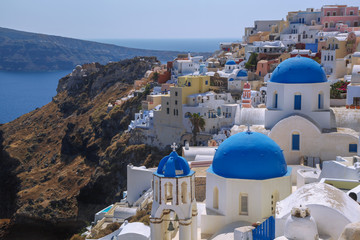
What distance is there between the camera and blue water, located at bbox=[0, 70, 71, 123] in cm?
11600

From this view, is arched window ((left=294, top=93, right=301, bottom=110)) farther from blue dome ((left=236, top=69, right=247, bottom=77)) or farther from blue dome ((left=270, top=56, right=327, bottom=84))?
blue dome ((left=236, top=69, right=247, bottom=77))

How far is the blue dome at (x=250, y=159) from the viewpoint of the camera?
14.9 m

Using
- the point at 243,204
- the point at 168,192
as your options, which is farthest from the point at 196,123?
the point at 168,192

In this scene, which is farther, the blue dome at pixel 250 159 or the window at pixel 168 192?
the blue dome at pixel 250 159

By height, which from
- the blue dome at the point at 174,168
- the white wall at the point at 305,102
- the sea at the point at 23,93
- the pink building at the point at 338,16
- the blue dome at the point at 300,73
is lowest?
the sea at the point at 23,93

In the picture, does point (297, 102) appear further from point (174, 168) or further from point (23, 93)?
point (23, 93)

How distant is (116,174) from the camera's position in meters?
45.7

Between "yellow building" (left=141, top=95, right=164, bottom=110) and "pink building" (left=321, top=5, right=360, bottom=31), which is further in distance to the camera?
"pink building" (left=321, top=5, right=360, bottom=31)

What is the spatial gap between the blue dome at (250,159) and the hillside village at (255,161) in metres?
0.03

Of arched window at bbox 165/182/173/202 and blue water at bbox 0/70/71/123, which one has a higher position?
arched window at bbox 165/182/173/202

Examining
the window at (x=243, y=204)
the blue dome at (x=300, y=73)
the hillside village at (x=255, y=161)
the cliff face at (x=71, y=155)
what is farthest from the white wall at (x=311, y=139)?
the cliff face at (x=71, y=155)

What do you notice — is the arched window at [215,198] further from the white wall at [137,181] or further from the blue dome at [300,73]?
the white wall at [137,181]

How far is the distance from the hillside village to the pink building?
12891 millimetres

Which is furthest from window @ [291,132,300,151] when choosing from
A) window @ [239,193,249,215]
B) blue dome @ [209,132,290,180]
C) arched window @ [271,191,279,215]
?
window @ [239,193,249,215]
